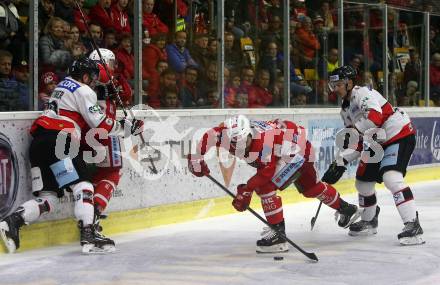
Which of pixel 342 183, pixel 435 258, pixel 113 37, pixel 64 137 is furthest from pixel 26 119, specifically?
pixel 342 183

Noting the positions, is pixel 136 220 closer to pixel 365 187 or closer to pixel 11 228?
pixel 11 228

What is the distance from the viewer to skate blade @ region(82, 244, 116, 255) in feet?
20.8

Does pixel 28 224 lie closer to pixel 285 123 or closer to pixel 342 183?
pixel 285 123

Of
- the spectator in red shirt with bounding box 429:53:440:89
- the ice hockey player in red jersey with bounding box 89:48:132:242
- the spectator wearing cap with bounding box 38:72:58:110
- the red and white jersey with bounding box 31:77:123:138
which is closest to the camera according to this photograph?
the red and white jersey with bounding box 31:77:123:138

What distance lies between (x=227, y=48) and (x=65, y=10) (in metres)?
2.49

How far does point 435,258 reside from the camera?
19.8ft

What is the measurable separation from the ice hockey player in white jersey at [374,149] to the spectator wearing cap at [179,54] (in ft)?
6.55

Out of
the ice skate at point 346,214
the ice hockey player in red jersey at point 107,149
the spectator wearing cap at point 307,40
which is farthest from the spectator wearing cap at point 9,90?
the spectator wearing cap at point 307,40

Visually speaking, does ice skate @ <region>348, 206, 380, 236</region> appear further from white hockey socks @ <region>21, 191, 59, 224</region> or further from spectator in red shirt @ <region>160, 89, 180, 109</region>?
white hockey socks @ <region>21, 191, 59, 224</region>

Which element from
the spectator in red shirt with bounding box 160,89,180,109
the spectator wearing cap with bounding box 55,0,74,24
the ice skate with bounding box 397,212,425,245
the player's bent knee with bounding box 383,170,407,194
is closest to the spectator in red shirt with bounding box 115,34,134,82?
the spectator in red shirt with bounding box 160,89,180,109

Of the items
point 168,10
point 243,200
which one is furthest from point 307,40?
point 243,200

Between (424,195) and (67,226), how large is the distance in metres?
4.88

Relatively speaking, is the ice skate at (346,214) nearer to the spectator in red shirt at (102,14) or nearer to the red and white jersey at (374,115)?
the red and white jersey at (374,115)

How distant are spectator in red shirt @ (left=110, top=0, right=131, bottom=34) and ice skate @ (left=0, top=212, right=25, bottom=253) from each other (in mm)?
2309
